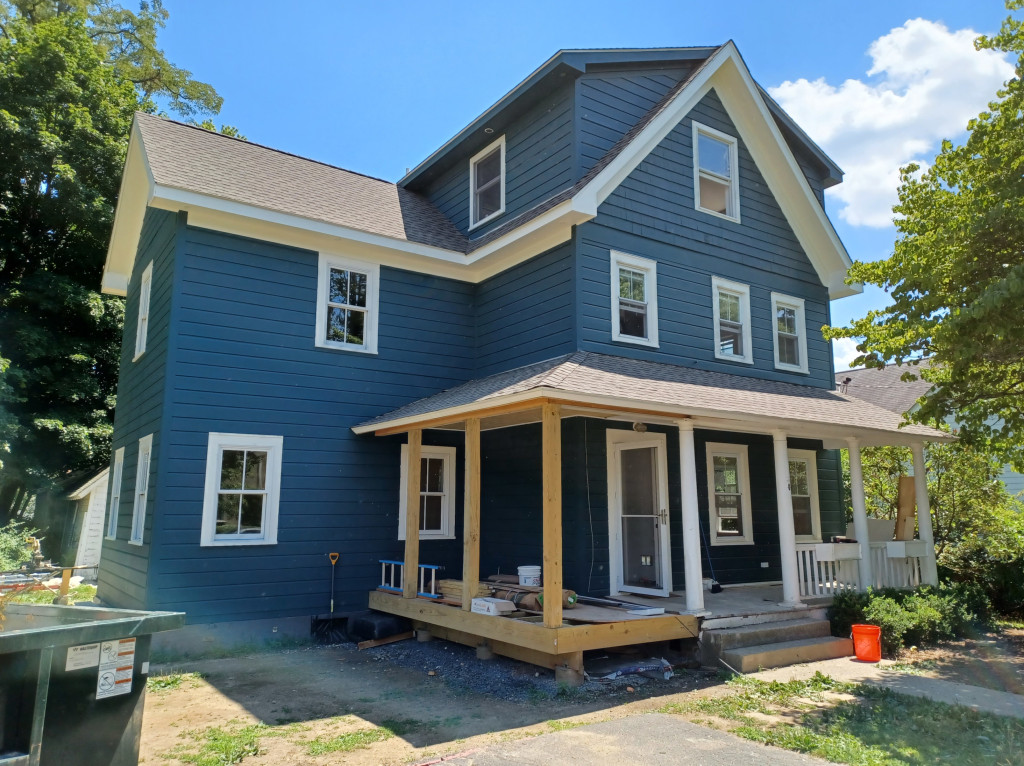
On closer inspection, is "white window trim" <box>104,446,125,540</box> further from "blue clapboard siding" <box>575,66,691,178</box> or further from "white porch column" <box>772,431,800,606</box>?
"white porch column" <box>772,431,800,606</box>

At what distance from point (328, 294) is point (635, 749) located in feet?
24.9

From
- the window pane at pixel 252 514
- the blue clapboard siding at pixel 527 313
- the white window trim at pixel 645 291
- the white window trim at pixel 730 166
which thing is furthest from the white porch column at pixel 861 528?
the window pane at pixel 252 514

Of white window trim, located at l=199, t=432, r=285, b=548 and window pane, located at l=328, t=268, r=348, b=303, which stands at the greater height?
window pane, located at l=328, t=268, r=348, b=303

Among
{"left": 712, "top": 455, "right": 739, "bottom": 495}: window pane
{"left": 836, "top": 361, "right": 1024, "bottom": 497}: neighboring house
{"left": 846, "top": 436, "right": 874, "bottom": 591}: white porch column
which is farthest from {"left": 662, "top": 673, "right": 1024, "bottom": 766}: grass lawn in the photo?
{"left": 836, "top": 361, "right": 1024, "bottom": 497}: neighboring house

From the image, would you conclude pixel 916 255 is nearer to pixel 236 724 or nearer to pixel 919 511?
pixel 919 511

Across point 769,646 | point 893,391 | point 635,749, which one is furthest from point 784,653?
point 893,391

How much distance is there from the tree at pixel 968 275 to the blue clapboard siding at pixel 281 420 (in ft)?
22.3

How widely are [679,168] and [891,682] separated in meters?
7.85

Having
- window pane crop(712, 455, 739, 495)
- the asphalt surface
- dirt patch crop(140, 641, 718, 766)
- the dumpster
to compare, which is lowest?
dirt patch crop(140, 641, 718, 766)

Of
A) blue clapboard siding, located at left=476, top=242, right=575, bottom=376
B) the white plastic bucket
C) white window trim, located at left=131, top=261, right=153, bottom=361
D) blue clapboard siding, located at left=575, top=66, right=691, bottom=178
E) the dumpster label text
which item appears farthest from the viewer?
white window trim, located at left=131, top=261, right=153, bottom=361

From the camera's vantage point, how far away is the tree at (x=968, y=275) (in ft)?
24.3

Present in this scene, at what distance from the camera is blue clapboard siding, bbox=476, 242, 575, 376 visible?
1002cm

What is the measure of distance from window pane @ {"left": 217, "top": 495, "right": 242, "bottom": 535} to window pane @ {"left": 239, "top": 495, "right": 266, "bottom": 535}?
0.29 ft

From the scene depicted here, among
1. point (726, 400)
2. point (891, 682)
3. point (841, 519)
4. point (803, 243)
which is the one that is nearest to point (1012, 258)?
point (726, 400)
